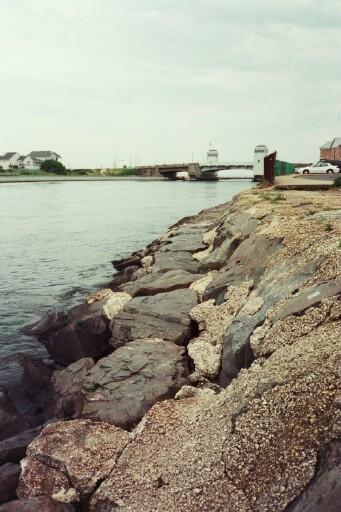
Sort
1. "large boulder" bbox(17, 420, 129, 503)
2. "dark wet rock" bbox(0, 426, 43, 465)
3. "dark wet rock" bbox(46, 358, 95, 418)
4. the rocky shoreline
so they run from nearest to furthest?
the rocky shoreline, "large boulder" bbox(17, 420, 129, 503), "dark wet rock" bbox(0, 426, 43, 465), "dark wet rock" bbox(46, 358, 95, 418)

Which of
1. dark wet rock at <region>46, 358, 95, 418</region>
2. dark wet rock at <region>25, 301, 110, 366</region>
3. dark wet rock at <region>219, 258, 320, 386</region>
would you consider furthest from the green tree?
dark wet rock at <region>219, 258, 320, 386</region>

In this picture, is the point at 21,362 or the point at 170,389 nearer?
the point at 170,389

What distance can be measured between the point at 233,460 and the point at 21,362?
22.9 ft

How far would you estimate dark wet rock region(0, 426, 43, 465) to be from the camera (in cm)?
604

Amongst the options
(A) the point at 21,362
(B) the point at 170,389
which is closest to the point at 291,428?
(B) the point at 170,389

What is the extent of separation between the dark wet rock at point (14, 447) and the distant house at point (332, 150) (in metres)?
103

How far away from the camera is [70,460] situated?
5.06 meters

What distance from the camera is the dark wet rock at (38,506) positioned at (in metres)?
4.45

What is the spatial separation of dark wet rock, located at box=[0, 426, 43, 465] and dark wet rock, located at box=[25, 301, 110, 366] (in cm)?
343

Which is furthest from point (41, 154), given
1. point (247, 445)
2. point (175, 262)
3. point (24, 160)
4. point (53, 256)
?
point (247, 445)

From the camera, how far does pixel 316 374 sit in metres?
4.32

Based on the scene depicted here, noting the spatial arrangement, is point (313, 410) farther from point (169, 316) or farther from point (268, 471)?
point (169, 316)

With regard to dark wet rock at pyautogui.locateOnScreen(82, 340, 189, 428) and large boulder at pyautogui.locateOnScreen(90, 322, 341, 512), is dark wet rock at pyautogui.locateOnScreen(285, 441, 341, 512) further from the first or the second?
dark wet rock at pyautogui.locateOnScreen(82, 340, 189, 428)

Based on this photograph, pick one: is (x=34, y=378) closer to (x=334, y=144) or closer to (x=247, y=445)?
(x=247, y=445)
